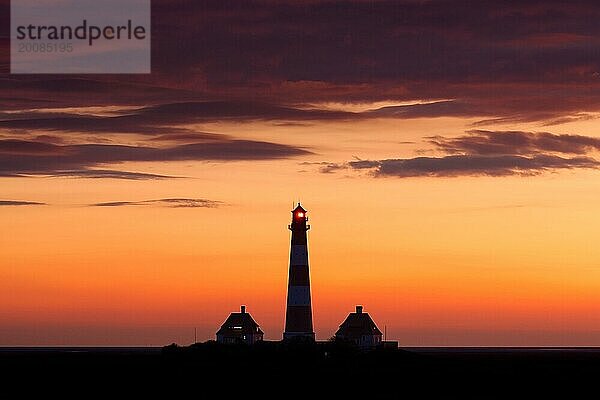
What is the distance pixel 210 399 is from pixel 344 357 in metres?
31.5

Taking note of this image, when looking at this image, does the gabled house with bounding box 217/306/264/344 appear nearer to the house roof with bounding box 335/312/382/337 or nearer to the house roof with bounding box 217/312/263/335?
the house roof with bounding box 217/312/263/335

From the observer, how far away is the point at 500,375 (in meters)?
99.2

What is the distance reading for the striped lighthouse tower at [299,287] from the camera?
91.1 m

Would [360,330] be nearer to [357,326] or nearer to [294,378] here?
[357,326]

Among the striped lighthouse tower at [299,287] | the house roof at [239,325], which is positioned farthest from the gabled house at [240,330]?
the striped lighthouse tower at [299,287]

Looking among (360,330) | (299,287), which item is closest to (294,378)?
(299,287)

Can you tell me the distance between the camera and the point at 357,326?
113312mm

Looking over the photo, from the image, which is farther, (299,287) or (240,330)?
(240,330)

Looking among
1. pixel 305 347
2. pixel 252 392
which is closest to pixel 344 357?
pixel 305 347

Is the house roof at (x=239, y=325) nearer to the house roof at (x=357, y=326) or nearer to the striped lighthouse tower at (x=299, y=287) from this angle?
the house roof at (x=357, y=326)

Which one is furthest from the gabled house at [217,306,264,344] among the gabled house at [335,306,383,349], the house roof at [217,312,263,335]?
the gabled house at [335,306,383,349]

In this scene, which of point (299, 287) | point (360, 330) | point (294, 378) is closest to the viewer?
point (294, 378)

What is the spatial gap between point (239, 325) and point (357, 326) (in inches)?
406

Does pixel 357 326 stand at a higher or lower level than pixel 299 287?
lower
